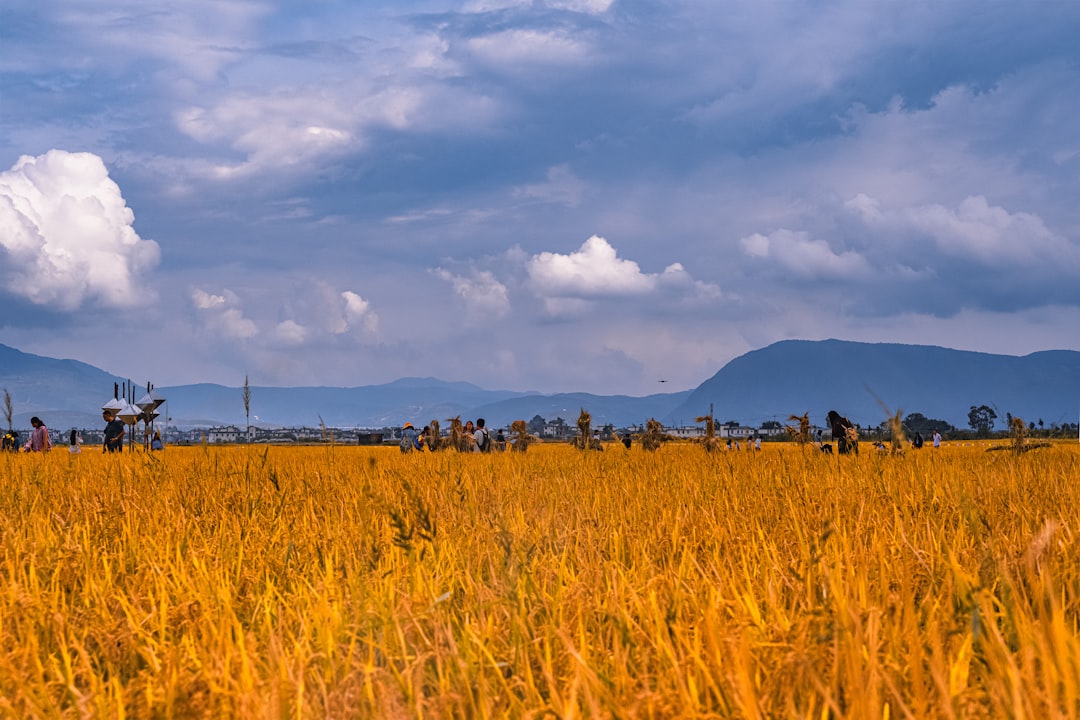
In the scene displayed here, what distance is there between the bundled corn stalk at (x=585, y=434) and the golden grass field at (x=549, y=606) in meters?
6.66

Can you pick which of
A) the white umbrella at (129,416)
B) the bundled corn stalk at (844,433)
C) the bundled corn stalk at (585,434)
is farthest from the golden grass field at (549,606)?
the white umbrella at (129,416)

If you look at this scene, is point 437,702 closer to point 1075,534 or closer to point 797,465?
point 1075,534

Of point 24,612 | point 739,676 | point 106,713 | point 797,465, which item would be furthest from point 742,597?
point 797,465

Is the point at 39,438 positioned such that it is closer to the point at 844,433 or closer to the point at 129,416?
the point at 129,416

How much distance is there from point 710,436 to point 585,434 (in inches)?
77.6

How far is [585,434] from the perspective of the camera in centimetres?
1363

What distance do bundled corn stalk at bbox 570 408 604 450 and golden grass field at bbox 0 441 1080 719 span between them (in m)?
6.66

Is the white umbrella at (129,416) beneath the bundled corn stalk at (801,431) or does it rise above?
above

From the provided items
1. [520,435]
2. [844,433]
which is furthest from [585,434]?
[520,435]

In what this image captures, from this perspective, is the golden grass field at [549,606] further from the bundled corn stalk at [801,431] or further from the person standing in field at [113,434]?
the person standing in field at [113,434]

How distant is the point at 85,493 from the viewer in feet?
22.6

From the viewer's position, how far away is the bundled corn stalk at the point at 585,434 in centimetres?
1315

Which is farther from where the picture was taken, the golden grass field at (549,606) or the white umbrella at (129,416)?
the white umbrella at (129,416)

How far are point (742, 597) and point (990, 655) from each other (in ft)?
3.38
